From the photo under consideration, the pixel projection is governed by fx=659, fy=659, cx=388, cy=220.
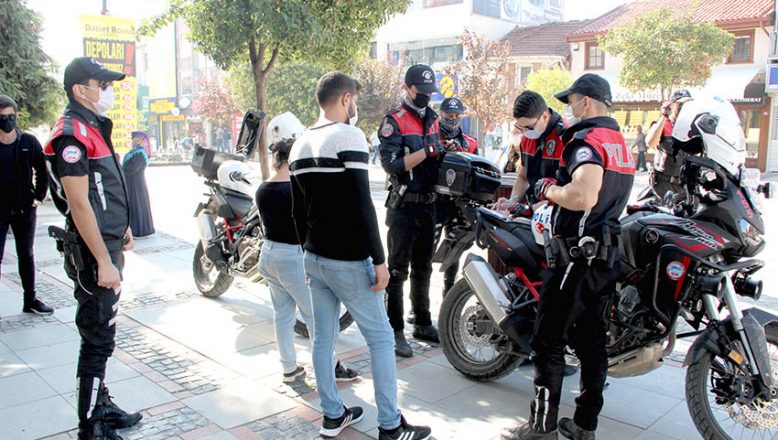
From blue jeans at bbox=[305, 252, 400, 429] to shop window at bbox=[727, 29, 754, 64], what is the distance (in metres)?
28.6

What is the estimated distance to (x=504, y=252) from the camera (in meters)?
4.01

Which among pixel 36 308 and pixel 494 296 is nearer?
pixel 494 296

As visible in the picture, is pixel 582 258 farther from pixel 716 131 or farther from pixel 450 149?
pixel 450 149

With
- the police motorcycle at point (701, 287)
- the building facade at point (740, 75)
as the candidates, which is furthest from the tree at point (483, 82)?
the police motorcycle at point (701, 287)

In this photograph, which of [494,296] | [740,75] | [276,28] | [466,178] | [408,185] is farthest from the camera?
[740,75]

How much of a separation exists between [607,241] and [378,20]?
654 centimetres

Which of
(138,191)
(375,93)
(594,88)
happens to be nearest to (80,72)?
(594,88)

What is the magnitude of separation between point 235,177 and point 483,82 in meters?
20.9

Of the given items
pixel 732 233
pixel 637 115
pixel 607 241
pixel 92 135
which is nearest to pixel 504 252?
pixel 607 241

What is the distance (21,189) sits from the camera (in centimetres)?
591

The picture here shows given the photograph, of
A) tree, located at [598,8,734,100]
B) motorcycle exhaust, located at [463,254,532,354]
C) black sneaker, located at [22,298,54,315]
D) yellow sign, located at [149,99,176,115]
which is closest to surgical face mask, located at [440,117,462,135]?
motorcycle exhaust, located at [463,254,532,354]

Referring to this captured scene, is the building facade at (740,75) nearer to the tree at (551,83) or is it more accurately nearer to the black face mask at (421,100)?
the tree at (551,83)

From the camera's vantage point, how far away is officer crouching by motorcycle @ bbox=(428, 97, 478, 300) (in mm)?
5188

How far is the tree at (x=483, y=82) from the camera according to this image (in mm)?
25859
